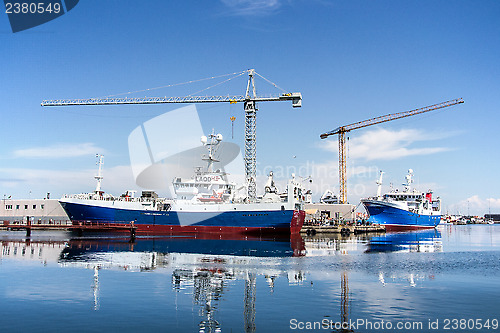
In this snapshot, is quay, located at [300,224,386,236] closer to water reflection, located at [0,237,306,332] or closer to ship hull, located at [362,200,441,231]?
ship hull, located at [362,200,441,231]

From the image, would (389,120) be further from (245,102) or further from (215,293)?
(215,293)

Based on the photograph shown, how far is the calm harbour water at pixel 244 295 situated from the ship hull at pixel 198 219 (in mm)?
28290

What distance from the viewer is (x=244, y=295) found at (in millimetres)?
20422

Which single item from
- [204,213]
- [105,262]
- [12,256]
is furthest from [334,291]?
[204,213]

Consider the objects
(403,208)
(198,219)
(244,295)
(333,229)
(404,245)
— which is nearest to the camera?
(244,295)

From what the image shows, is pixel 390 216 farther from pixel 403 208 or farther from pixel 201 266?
pixel 201 266

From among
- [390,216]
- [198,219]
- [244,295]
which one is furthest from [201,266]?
[390,216]

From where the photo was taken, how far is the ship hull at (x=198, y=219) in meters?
62.6

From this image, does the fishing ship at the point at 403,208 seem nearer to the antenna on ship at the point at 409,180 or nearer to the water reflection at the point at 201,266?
the antenna on ship at the point at 409,180

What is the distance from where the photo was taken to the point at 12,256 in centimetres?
3497

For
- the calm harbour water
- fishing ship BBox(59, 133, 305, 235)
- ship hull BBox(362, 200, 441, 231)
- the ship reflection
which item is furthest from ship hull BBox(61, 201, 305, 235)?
ship hull BBox(362, 200, 441, 231)

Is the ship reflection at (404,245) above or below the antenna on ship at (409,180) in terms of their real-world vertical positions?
below

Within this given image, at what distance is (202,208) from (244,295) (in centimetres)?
4729

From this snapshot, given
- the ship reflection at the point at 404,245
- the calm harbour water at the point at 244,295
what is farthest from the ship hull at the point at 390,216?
the calm harbour water at the point at 244,295
